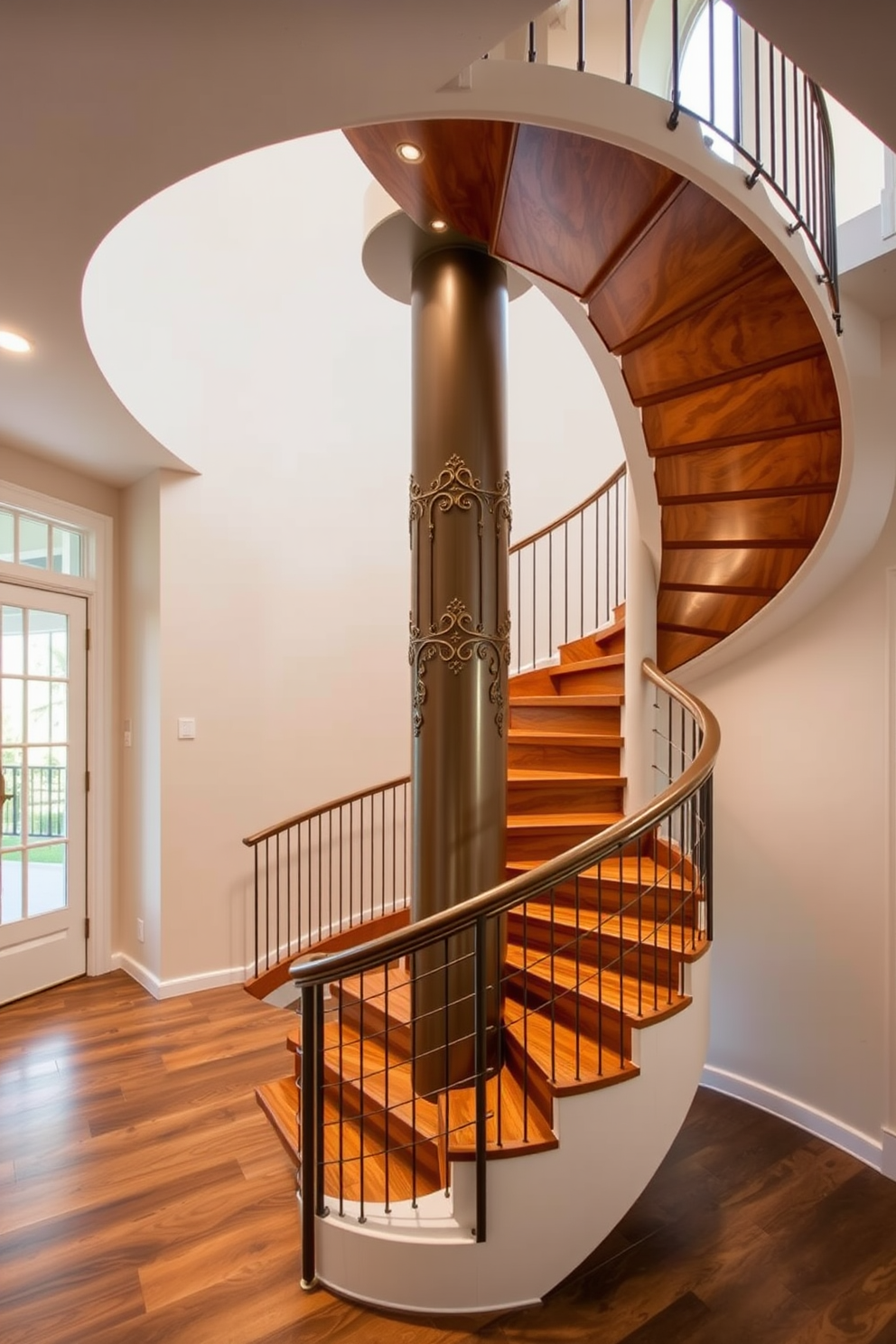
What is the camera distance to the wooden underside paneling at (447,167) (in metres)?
1.62

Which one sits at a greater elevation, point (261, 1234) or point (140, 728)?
point (140, 728)

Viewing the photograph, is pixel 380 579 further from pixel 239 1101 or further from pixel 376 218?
pixel 239 1101

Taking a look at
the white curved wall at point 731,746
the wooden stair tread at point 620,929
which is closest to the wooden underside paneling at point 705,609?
the white curved wall at point 731,746

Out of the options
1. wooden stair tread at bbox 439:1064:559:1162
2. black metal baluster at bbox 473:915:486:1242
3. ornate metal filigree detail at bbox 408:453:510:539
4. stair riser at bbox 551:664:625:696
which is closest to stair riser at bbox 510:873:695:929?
wooden stair tread at bbox 439:1064:559:1162

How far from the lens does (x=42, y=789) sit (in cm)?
368

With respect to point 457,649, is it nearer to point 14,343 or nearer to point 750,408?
point 750,408

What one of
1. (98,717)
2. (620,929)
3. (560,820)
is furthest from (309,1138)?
(98,717)

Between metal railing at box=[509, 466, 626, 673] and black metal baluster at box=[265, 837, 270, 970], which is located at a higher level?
metal railing at box=[509, 466, 626, 673]

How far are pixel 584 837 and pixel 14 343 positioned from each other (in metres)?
2.92

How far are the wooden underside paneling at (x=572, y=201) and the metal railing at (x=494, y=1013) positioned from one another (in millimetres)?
1592

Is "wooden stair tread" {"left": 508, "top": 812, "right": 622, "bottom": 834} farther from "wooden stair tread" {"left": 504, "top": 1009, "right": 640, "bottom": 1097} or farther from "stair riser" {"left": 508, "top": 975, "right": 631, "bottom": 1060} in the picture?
"wooden stair tread" {"left": 504, "top": 1009, "right": 640, "bottom": 1097}

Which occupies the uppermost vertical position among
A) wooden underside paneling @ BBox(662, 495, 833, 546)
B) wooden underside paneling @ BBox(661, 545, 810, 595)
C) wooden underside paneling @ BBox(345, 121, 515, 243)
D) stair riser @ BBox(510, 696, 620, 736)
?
wooden underside paneling @ BBox(345, 121, 515, 243)

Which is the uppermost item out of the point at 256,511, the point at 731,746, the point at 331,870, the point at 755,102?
the point at 755,102

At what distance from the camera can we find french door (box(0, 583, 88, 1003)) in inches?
139
